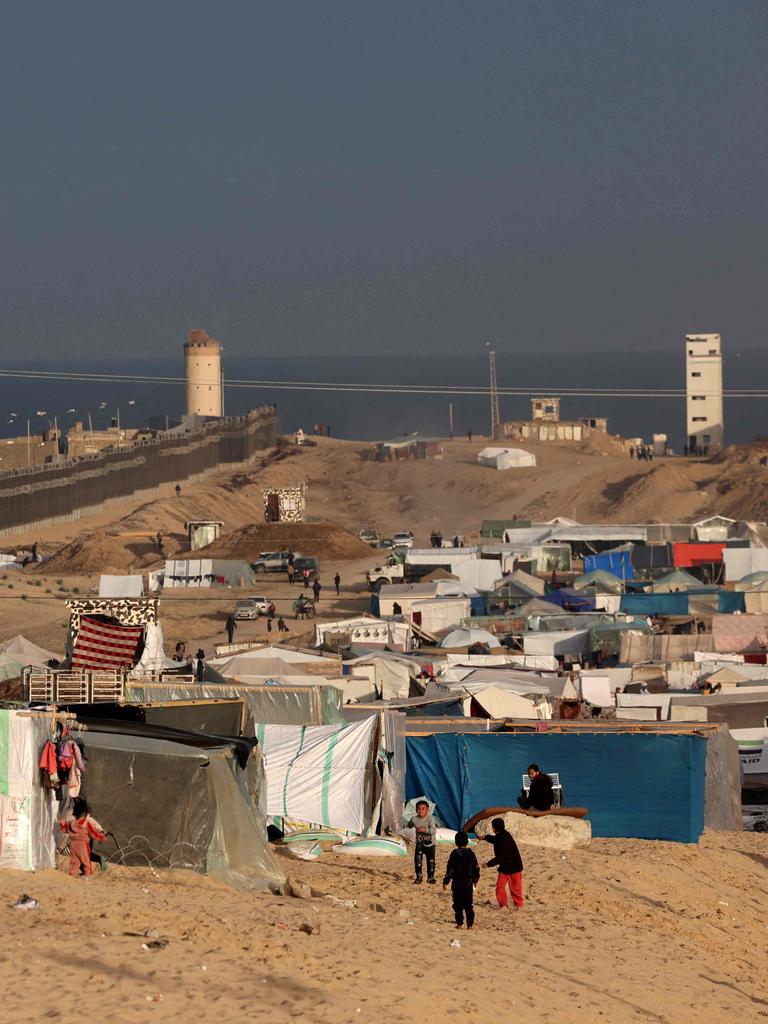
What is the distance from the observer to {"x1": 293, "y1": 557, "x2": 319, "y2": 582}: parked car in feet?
139

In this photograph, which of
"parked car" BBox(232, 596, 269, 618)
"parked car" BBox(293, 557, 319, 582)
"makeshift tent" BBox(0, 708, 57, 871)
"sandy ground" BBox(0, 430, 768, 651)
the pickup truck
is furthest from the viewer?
"parked car" BBox(293, 557, 319, 582)

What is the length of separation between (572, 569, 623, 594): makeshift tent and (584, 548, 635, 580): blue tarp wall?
158 centimetres

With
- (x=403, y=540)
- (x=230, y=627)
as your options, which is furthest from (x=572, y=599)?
(x=403, y=540)

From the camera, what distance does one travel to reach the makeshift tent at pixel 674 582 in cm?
3642

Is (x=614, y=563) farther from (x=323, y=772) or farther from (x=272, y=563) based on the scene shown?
(x=323, y=772)

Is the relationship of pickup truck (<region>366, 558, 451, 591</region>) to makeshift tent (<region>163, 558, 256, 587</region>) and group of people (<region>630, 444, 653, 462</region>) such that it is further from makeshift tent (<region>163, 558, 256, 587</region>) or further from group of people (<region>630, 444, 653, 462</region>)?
group of people (<region>630, 444, 653, 462</region>)

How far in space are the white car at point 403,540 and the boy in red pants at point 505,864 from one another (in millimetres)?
34913

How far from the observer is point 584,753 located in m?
15.3

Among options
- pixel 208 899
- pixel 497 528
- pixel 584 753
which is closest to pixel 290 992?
pixel 208 899

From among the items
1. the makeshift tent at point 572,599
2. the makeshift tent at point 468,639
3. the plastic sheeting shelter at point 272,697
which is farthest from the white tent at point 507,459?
the plastic sheeting shelter at point 272,697

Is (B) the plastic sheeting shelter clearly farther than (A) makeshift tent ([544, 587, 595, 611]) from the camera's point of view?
No

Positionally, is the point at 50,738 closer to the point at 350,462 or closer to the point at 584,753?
the point at 584,753

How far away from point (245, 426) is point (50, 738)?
72863 mm

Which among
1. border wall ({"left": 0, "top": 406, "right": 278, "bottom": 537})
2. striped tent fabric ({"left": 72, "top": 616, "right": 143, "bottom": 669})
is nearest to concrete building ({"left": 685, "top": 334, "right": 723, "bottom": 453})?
border wall ({"left": 0, "top": 406, "right": 278, "bottom": 537})
